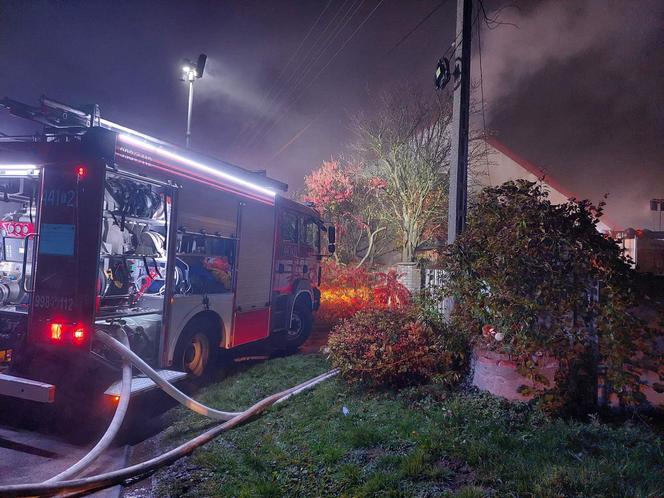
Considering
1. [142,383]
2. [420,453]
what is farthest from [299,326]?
[420,453]

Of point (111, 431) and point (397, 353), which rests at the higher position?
point (397, 353)

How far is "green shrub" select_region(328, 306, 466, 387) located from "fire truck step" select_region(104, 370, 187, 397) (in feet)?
6.37

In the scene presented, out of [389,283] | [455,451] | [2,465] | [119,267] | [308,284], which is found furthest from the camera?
[389,283]

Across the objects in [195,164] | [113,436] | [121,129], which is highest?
[121,129]

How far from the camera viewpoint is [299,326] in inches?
396

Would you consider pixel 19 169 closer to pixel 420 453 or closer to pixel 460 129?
pixel 420 453

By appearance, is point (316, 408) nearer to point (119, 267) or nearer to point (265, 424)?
point (265, 424)

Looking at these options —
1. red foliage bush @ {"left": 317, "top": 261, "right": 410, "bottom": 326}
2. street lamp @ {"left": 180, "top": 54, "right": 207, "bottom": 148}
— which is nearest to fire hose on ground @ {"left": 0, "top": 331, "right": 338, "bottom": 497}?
red foliage bush @ {"left": 317, "top": 261, "right": 410, "bottom": 326}

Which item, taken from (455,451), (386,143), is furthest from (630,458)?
(386,143)

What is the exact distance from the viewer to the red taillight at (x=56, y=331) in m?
4.82

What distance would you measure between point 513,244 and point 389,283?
996cm

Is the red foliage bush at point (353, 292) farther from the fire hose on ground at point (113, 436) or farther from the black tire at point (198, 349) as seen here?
the fire hose on ground at point (113, 436)

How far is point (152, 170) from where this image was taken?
562 cm

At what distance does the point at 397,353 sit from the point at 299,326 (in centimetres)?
476
